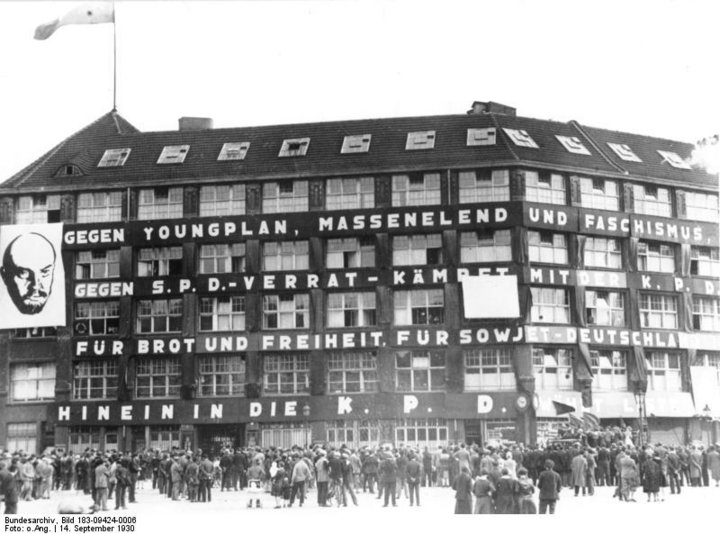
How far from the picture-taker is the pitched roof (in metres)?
49.1

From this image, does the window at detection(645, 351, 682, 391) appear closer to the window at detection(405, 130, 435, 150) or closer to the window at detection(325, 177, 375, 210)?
the window at detection(405, 130, 435, 150)

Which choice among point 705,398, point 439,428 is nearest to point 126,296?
point 439,428

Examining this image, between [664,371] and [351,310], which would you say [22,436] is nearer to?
[351,310]

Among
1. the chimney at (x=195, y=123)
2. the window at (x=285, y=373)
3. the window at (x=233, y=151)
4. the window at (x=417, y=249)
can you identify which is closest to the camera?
the window at (x=417, y=249)

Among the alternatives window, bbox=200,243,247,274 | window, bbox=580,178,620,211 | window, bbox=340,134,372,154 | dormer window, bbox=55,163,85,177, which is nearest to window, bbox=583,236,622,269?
window, bbox=580,178,620,211

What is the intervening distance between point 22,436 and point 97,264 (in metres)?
8.85

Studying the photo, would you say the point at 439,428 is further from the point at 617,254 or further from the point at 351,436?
the point at 617,254

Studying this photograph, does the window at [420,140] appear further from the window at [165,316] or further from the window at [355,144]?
the window at [165,316]

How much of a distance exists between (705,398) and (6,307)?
104 feet

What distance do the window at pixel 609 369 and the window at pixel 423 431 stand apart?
7.24m

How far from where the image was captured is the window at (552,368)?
47.9 meters

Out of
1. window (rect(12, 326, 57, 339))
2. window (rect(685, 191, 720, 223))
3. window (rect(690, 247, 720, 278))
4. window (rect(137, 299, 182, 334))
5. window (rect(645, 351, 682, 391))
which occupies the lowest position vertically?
window (rect(645, 351, 682, 391))

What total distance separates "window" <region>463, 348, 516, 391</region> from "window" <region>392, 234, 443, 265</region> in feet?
14.7

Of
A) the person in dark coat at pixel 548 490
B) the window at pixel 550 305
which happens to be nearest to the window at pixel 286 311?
the window at pixel 550 305
